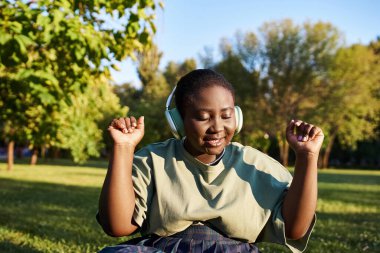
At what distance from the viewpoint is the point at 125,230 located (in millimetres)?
2375

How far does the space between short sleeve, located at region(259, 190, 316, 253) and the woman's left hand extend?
277 mm

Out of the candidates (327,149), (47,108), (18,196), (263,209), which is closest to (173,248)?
(263,209)

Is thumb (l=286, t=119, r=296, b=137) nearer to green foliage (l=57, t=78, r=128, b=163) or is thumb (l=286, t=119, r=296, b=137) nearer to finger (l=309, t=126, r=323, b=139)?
finger (l=309, t=126, r=323, b=139)

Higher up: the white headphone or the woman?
the white headphone

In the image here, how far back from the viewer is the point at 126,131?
230cm

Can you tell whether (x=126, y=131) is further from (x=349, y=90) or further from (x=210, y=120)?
(x=349, y=90)

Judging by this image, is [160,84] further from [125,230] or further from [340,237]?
[125,230]

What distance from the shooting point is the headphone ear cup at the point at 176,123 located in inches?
98.0

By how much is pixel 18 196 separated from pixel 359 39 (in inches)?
1488

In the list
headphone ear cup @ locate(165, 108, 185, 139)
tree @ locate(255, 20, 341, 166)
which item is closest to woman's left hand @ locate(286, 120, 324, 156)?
headphone ear cup @ locate(165, 108, 185, 139)

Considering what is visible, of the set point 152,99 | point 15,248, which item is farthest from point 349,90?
point 15,248

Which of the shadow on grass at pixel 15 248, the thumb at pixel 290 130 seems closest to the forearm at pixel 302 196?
the thumb at pixel 290 130

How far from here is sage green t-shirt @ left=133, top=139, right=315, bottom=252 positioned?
2354 millimetres

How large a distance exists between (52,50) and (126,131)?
648 centimetres
